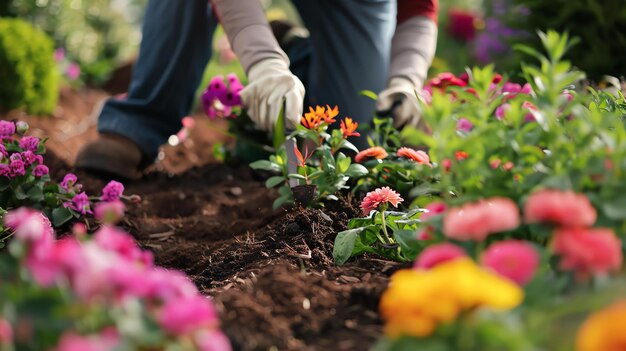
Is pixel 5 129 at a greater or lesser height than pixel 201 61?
greater

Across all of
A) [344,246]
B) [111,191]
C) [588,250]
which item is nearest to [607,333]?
[588,250]

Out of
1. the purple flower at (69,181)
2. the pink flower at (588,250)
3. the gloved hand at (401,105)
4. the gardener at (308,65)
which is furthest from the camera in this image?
the gardener at (308,65)

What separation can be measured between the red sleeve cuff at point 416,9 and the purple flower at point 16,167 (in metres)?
1.36

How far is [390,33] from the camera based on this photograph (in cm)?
259

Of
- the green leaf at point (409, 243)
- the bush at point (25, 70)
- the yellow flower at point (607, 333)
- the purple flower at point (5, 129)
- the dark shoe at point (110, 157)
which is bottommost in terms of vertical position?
the bush at point (25, 70)

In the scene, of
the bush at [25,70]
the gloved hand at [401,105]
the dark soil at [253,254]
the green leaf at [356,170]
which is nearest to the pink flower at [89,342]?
the dark soil at [253,254]

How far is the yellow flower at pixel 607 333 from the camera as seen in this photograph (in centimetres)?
66

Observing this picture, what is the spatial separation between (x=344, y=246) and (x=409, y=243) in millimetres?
185

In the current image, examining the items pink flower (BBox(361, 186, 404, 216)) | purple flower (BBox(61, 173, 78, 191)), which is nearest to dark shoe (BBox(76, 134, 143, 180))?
purple flower (BBox(61, 173, 78, 191))

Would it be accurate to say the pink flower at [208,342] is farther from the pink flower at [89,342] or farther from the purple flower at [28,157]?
the purple flower at [28,157]

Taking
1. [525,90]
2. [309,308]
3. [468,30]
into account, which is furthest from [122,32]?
[309,308]

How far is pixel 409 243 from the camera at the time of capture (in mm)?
1195

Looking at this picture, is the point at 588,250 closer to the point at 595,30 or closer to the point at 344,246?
the point at 344,246

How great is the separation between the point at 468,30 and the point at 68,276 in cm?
517
